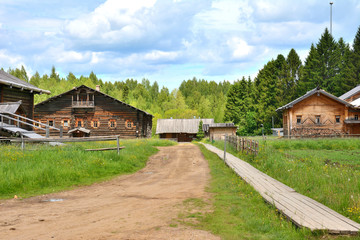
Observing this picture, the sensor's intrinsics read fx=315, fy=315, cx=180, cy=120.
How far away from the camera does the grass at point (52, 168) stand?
11.1 meters

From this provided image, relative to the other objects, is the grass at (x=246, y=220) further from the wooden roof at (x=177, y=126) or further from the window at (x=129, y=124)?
the wooden roof at (x=177, y=126)

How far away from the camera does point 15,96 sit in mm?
25953

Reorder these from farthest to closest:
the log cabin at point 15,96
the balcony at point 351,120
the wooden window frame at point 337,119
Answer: the wooden window frame at point 337,119 → the balcony at point 351,120 → the log cabin at point 15,96

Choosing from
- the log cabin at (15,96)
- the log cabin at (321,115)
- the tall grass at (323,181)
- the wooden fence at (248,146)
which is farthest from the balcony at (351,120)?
the log cabin at (15,96)

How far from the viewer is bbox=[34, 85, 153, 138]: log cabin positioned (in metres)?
44.8

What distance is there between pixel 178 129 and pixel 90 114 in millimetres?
24819

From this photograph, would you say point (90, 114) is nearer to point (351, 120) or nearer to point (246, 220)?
point (351, 120)

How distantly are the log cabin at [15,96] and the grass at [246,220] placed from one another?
19403 mm

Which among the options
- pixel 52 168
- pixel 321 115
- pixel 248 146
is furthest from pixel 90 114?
pixel 52 168

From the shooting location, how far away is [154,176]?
47.4 feet

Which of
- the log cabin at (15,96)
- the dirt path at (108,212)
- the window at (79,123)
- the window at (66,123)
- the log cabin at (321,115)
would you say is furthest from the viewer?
the window at (66,123)

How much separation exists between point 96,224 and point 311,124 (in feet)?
135

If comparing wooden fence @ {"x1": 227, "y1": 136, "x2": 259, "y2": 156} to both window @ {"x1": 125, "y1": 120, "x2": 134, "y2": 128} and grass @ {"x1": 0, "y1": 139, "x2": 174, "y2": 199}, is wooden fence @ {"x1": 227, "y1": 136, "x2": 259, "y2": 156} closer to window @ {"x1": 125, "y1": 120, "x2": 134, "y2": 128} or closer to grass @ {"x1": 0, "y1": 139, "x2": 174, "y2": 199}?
grass @ {"x1": 0, "y1": 139, "x2": 174, "y2": 199}

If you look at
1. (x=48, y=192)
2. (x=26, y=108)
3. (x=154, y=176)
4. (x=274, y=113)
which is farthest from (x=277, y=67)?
(x=48, y=192)
